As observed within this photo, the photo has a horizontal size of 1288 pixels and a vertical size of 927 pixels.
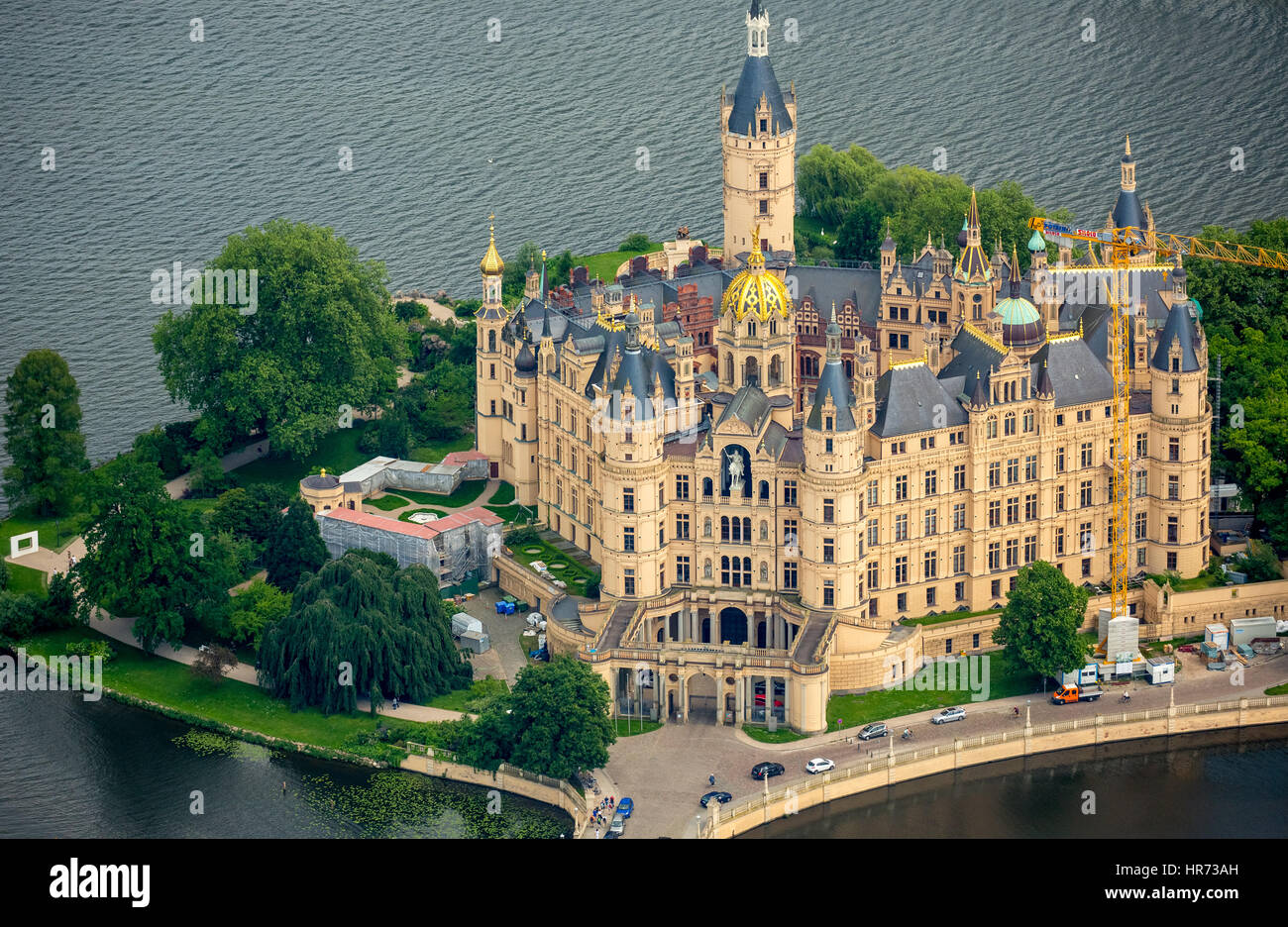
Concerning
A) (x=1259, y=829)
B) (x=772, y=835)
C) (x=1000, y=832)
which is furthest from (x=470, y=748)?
(x=1259, y=829)

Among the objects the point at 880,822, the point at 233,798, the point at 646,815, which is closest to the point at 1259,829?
the point at 880,822

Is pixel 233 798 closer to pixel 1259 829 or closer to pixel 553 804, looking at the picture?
pixel 553 804

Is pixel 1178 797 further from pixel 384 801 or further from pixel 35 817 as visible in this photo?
pixel 35 817

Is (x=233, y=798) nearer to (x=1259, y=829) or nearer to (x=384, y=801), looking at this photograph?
(x=384, y=801)

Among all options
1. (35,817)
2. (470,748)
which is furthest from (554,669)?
(35,817)
